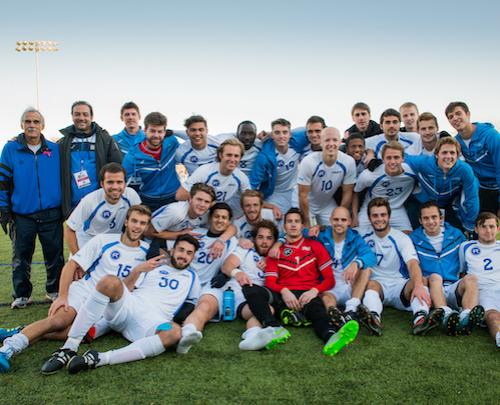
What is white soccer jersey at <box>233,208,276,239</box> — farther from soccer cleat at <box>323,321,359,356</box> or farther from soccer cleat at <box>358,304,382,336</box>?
soccer cleat at <box>323,321,359,356</box>

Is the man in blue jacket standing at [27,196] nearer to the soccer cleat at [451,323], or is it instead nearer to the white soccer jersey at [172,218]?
the white soccer jersey at [172,218]

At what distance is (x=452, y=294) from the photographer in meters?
4.07

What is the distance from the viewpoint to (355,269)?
4.14 m

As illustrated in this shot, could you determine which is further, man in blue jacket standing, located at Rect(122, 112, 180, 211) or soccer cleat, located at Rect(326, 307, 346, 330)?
man in blue jacket standing, located at Rect(122, 112, 180, 211)

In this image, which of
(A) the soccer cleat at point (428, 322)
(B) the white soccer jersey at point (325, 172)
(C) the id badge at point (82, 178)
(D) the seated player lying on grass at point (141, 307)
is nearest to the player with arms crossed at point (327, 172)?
(B) the white soccer jersey at point (325, 172)

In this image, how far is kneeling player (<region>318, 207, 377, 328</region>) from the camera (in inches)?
161

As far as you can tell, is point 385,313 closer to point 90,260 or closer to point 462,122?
point 462,122

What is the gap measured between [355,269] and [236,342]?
130 cm

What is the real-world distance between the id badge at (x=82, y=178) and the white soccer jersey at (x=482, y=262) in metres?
3.97

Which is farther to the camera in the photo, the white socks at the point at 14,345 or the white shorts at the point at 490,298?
the white shorts at the point at 490,298

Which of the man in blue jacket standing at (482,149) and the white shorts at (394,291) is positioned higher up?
the man in blue jacket standing at (482,149)

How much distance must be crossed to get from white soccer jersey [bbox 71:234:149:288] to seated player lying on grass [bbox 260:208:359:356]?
42.6 inches

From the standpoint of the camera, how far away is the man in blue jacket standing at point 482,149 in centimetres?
493

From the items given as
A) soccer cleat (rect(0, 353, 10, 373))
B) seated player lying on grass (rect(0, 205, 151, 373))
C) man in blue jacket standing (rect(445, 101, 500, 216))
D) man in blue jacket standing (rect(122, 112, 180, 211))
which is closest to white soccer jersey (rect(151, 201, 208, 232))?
seated player lying on grass (rect(0, 205, 151, 373))
